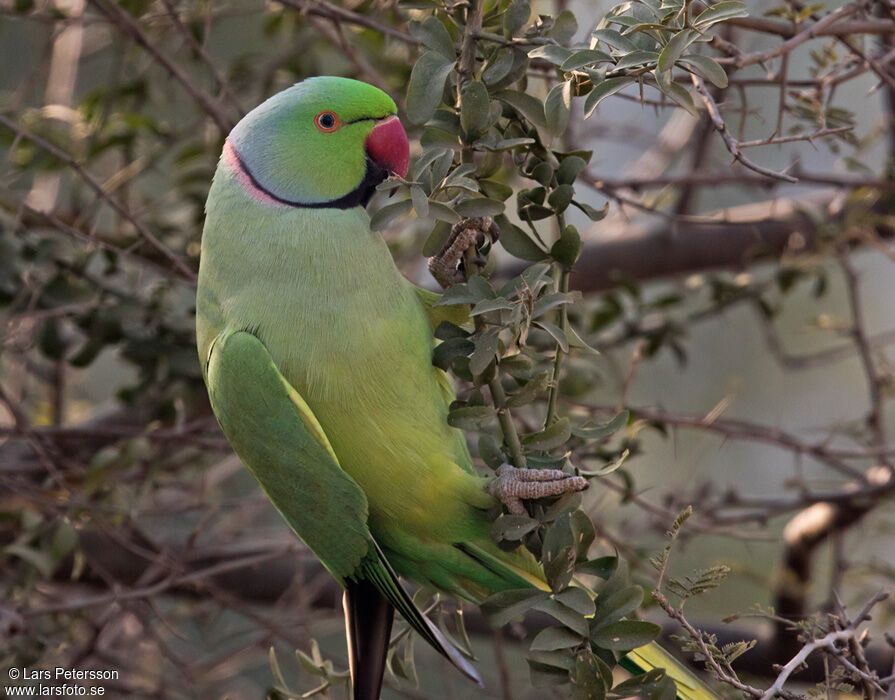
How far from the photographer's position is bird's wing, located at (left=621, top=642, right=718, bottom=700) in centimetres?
140

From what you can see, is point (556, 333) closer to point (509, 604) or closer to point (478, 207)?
point (478, 207)

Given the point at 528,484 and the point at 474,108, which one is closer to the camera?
the point at 474,108

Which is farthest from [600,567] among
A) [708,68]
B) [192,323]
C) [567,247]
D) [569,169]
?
[192,323]

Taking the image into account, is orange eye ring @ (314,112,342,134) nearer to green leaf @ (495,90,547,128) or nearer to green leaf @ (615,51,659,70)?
green leaf @ (495,90,547,128)

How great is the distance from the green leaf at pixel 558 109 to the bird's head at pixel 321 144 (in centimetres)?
Result: 41

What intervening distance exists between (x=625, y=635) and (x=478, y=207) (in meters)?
0.60

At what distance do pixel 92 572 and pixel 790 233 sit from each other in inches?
83.6

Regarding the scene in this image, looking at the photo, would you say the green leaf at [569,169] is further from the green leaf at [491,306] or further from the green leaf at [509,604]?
the green leaf at [509,604]

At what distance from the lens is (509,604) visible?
130cm

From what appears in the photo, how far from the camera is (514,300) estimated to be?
4.26 feet

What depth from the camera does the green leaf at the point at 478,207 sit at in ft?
4.18

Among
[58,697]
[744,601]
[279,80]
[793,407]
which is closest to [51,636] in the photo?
[58,697]

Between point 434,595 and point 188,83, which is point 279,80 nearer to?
point 188,83

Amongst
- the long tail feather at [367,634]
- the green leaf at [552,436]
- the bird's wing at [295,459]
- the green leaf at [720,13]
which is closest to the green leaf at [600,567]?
the green leaf at [552,436]
